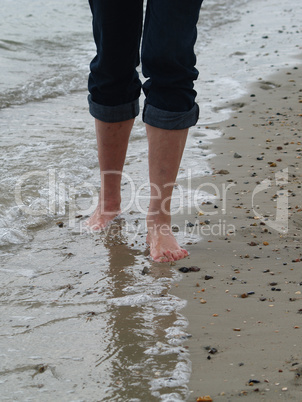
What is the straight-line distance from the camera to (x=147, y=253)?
2.57 metres

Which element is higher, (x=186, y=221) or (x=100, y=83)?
(x=100, y=83)

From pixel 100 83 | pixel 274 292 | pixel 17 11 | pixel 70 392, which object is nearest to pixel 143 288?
pixel 274 292

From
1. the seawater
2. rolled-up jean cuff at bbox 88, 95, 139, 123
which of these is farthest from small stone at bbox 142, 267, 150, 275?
rolled-up jean cuff at bbox 88, 95, 139, 123

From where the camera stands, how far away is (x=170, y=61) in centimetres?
227

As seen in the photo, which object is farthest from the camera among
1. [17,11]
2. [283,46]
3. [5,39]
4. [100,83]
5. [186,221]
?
[17,11]

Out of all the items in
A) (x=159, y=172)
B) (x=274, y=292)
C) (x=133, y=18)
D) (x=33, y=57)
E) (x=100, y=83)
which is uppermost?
(x=33, y=57)

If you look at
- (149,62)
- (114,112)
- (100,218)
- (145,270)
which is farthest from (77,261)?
(149,62)

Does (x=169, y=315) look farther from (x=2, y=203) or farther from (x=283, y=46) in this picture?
(x=283, y=46)

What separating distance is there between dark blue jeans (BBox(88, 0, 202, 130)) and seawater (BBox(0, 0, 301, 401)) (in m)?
0.60

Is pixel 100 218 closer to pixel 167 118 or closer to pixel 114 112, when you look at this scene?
pixel 114 112

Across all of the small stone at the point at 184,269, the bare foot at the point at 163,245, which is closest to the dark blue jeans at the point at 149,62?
the bare foot at the point at 163,245

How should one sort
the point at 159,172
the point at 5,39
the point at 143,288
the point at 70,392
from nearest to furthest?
1. the point at 70,392
2. the point at 143,288
3. the point at 159,172
4. the point at 5,39

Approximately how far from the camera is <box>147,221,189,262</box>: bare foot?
2.47 metres

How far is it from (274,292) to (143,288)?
475mm
